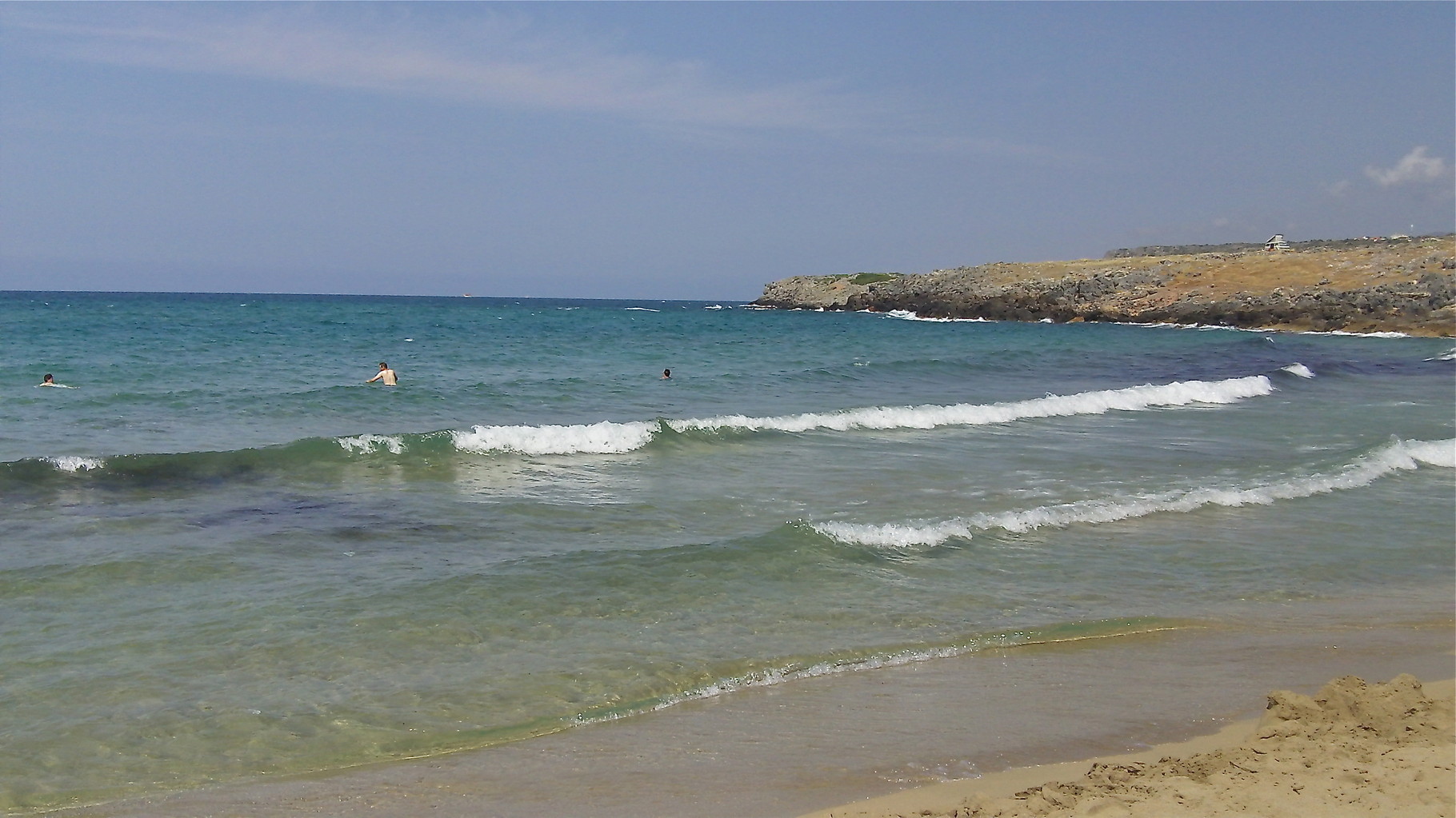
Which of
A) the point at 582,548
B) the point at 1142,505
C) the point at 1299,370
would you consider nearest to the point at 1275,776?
the point at 582,548

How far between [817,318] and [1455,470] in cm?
5950

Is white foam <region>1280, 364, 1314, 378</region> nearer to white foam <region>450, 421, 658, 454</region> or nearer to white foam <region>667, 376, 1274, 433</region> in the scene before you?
white foam <region>667, 376, 1274, 433</region>

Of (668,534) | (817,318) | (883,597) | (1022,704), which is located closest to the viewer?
(1022,704)

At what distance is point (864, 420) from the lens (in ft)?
63.4

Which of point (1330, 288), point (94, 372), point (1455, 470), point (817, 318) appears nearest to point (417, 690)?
point (1455, 470)

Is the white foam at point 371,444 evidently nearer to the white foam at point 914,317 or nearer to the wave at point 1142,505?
the wave at point 1142,505

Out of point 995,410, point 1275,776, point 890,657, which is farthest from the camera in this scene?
point 995,410

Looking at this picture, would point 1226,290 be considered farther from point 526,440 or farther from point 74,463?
point 74,463

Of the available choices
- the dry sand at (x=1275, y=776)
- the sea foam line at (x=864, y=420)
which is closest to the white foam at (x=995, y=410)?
the sea foam line at (x=864, y=420)

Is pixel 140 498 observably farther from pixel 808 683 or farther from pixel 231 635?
pixel 808 683

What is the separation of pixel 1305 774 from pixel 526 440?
497 inches

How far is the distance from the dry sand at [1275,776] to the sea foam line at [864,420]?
1114 centimetres

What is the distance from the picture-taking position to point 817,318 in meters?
74.2

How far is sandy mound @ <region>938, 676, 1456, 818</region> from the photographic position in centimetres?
477
